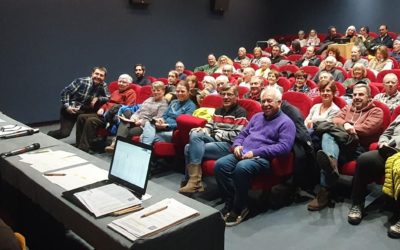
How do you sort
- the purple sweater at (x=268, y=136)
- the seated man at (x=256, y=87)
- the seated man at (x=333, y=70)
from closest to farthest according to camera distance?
the purple sweater at (x=268, y=136)
the seated man at (x=256, y=87)
the seated man at (x=333, y=70)

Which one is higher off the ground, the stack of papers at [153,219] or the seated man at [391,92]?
the seated man at [391,92]

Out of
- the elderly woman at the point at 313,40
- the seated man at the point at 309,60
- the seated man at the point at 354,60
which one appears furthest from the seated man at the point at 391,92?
the elderly woman at the point at 313,40

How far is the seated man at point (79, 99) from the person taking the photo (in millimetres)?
4821

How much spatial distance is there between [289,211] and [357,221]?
0.49 metres

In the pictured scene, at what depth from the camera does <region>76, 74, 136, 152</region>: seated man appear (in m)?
4.59

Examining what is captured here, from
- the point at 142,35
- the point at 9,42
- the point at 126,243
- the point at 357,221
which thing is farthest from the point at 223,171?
the point at 142,35

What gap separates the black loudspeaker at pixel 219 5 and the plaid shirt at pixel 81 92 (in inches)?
169

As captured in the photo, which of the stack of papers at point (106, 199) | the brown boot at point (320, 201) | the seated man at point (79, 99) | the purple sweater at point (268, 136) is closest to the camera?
the stack of papers at point (106, 199)

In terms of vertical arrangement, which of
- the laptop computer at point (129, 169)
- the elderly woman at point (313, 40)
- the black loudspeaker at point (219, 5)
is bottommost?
the laptop computer at point (129, 169)

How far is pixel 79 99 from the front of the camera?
4.92 metres

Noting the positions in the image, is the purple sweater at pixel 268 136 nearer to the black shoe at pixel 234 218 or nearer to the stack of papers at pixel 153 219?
the black shoe at pixel 234 218

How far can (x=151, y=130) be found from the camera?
399 cm

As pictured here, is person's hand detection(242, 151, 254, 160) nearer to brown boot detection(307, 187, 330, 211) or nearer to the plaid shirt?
brown boot detection(307, 187, 330, 211)

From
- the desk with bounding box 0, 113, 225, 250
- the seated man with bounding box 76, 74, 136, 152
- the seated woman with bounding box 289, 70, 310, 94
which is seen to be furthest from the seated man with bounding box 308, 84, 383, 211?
the seated man with bounding box 76, 74, 136, 152
